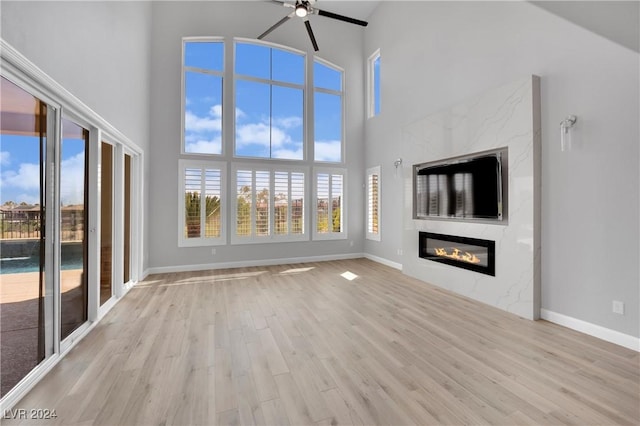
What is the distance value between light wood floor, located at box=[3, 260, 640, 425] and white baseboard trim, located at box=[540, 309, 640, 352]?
10 cm

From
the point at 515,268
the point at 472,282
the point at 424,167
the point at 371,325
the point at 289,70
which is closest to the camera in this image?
the point at 371,325

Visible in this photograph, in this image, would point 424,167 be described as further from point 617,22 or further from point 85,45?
point 85,45

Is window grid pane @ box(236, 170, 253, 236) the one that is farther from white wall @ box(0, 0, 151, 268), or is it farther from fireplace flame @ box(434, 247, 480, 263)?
fireplace flame @ box(434, 247, 480, 263)

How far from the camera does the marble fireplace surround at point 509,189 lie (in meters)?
3.18

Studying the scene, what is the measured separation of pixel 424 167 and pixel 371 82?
124 inches

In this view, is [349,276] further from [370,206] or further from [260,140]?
[260,140]

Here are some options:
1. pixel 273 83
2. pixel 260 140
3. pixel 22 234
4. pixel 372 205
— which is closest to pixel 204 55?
pixel 273 83

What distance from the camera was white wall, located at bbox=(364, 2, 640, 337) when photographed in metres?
2.53

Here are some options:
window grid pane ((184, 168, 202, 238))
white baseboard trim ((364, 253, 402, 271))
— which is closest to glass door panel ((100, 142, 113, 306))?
window grid pane ((184, 168, 202, 238))

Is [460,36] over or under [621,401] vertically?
over

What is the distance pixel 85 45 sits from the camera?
268cm

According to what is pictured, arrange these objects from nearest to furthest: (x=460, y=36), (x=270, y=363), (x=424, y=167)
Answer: (x=270, y=363) < (x=460, y=36) < (x=424, y=167)

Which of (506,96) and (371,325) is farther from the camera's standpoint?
(506,96)

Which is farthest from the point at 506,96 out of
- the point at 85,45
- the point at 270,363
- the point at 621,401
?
the point at 85,45
